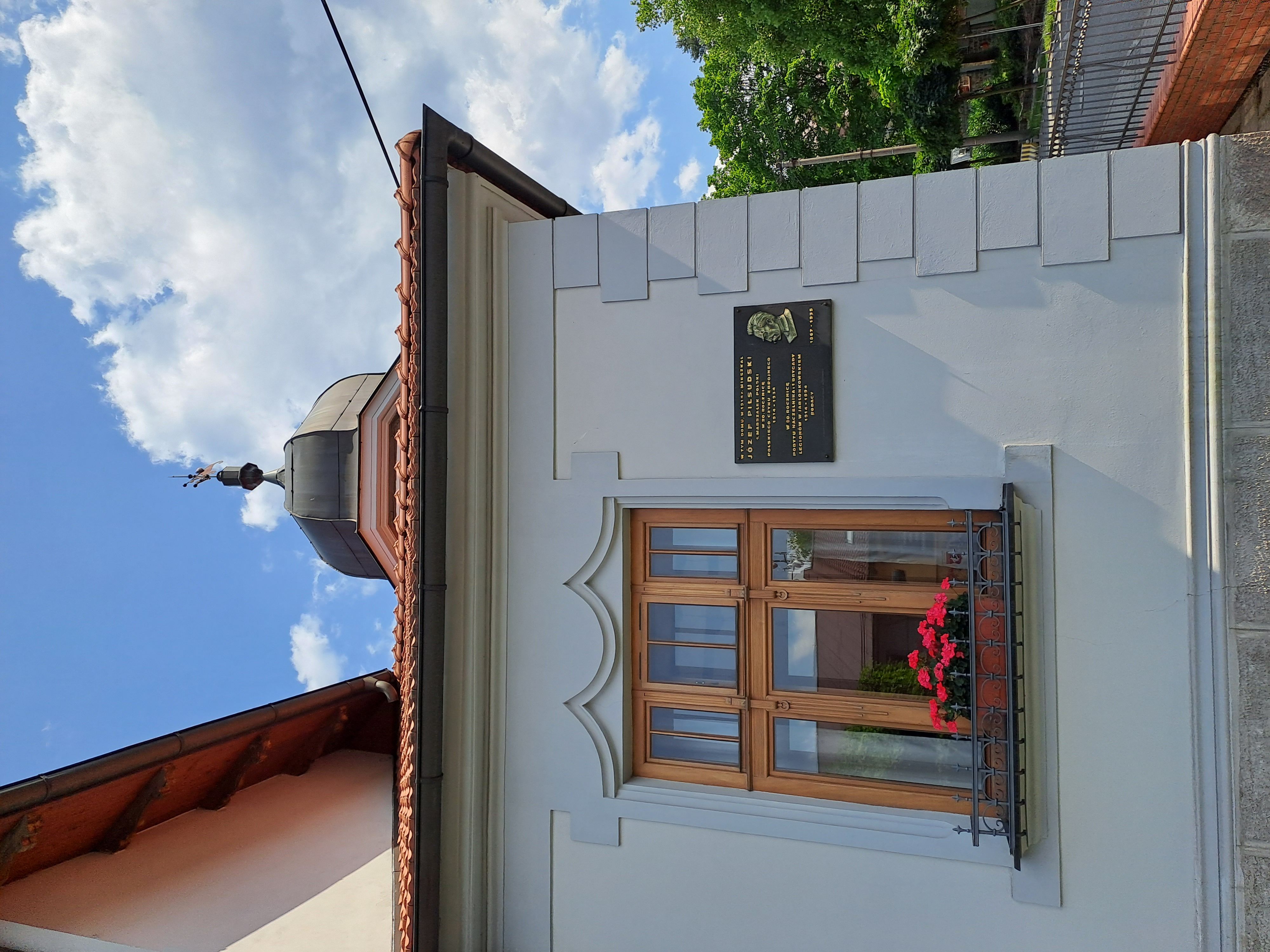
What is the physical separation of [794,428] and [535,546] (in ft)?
6.47

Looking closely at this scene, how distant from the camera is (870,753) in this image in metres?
4.77

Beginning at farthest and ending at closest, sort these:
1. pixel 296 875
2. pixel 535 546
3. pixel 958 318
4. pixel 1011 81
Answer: pixel 1011 81, pixel 296 875, pixel 535 546, pixel 958 318

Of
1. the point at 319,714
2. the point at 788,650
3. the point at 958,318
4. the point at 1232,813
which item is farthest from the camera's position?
the point at 319,714

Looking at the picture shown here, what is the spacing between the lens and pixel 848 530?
16.0ft

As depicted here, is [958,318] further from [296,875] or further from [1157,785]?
[296,875]

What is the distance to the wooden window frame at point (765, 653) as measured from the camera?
4680 millimetres

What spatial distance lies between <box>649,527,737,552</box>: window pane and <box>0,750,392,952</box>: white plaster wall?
3393 mm

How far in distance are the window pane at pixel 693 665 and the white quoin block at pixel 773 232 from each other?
2.58m

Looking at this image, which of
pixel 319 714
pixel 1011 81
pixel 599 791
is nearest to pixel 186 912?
pixel 319 714

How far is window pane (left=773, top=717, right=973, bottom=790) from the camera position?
4.61 meters

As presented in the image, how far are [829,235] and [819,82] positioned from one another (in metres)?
18.8

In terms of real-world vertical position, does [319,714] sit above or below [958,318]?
below

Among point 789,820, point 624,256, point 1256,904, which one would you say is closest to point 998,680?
point 789,820

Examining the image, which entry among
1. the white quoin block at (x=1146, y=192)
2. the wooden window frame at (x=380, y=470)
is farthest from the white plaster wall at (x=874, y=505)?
the wooden window frame at (x=380, y=470)
